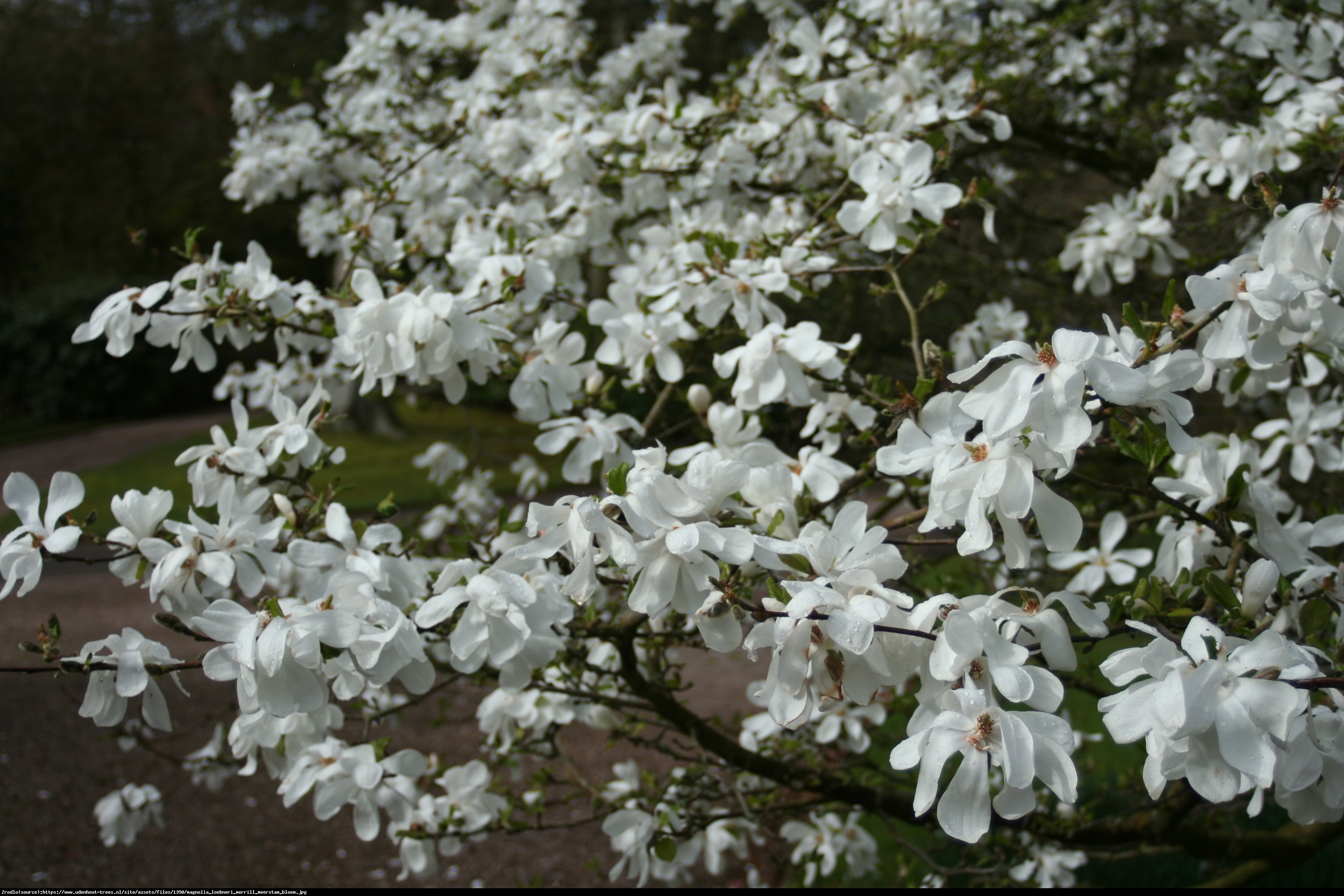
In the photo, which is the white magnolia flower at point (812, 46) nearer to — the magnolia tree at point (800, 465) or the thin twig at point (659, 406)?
the magnolia tree at point (800, 465)

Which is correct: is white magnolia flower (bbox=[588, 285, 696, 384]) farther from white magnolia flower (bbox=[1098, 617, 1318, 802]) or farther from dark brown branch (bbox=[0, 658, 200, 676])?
white magnolia flower (bbox=[1098, 617, 1318, 802])

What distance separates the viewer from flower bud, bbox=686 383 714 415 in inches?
65.5

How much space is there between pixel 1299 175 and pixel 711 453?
2.31 metres

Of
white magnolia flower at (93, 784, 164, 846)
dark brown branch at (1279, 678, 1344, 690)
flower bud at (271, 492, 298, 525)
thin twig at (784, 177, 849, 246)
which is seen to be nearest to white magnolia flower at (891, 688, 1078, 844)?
dark brown branch at (1279, 678, 1344, 690)

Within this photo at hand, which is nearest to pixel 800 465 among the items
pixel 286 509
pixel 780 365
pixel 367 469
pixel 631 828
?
pixel 780 365

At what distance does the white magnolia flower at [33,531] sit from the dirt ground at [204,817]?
1578 mm

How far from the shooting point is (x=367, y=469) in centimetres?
1077

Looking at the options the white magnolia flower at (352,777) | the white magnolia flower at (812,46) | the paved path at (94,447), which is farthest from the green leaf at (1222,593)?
A: the paved path at (94,447)

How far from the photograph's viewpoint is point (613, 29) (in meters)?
9.19

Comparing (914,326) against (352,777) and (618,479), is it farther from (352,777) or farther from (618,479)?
(352,777)

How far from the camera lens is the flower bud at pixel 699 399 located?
5.46ft

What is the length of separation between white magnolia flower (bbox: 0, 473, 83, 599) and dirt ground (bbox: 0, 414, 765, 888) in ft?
5.18

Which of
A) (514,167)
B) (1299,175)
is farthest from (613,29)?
(1299,175)

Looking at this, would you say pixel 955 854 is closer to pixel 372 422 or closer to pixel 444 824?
pixel 444 824
